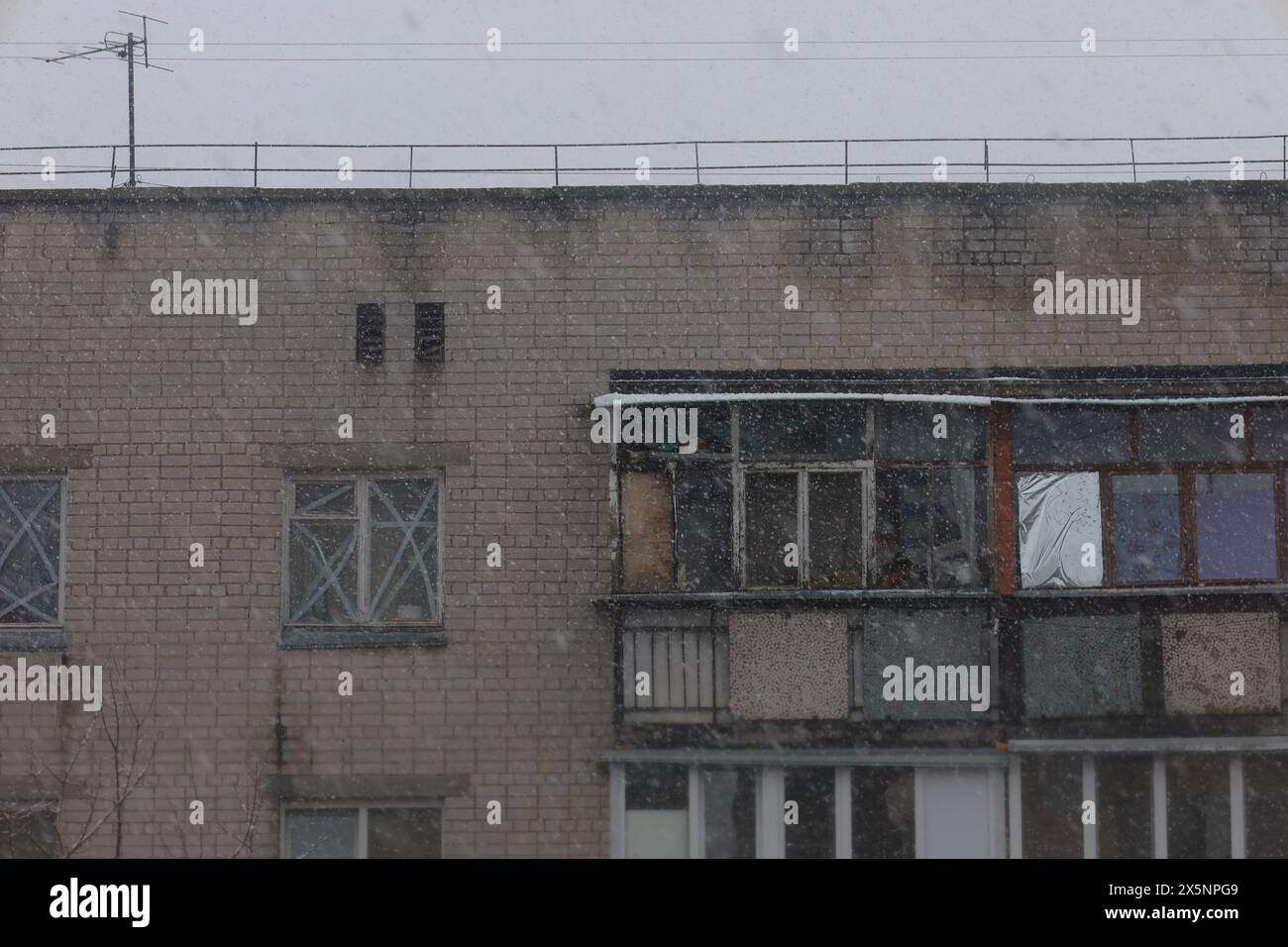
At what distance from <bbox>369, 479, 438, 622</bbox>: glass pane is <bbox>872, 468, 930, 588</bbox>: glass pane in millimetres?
3391

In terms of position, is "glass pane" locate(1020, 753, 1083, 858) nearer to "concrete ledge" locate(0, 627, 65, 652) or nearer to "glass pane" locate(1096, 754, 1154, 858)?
"glass pane" locate(1096, 754, 1154, 858)

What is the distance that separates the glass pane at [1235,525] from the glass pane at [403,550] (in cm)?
580

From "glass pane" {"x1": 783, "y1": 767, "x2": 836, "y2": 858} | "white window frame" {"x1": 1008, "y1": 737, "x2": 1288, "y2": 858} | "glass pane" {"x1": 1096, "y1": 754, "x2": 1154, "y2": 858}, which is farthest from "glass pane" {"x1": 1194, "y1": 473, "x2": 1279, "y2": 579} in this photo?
"glass pane" {"x1": 783, "y1": 767, "x2": 836, "y2": 858}

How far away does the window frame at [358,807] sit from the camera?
9.88 meters

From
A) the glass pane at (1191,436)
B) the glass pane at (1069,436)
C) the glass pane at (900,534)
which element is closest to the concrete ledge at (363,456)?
the glass pane at (900,534)

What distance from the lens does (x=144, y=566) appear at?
10.1m

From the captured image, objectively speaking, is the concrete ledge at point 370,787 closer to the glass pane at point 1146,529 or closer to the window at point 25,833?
the window at point 25,833

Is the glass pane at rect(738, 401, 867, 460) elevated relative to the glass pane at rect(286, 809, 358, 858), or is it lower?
elevated

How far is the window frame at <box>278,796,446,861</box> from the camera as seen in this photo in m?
9.88

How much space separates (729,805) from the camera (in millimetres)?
9781

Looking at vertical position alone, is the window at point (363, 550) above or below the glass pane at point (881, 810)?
above

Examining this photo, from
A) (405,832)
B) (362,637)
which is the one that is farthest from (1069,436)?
(405,832)

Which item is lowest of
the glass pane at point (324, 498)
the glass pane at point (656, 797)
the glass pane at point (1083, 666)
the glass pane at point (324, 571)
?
the glass pane at point (656, 797)

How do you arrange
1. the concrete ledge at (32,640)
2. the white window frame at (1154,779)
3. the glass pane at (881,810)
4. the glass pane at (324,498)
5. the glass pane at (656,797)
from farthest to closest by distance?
the glass pane at (324,498) < the concrete ledge at (32,640) < the glass pane at (656,797) < the glass pane at (881,810) < the white window frame at (1154,779)
